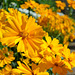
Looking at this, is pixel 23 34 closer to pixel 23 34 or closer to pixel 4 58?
pixel 23 34

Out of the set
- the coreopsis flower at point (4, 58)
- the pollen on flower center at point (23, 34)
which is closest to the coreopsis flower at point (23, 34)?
the pollen on flower center at point (23, 34)

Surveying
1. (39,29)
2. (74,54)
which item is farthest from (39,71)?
(74,54)

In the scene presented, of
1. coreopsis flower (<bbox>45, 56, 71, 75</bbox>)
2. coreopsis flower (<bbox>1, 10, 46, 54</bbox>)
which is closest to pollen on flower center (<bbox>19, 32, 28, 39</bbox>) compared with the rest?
coreopsis flower (<bbox>1, 10, 46, 54</bbox>)

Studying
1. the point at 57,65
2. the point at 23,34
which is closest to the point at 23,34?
the point at 23,34

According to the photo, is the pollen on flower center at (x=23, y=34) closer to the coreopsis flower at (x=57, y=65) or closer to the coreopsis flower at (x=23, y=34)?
the coreopsis flower at (x=23, y=34)

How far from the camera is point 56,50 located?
72 centimetres

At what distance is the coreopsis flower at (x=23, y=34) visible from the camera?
54 cm

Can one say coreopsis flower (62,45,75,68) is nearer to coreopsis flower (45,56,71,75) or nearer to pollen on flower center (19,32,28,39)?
coreopsis flower (45,56,71,75)

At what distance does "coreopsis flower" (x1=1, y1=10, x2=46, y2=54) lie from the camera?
1.77ft

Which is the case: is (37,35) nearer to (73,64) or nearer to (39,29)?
(39,29)

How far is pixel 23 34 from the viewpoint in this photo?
57 centimetres

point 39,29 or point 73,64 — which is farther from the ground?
point 39,29

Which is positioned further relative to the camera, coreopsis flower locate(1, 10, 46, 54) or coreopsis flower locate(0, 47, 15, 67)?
coreopsis flower locate(0, 47, 15, 67)

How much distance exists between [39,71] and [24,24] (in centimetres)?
19
